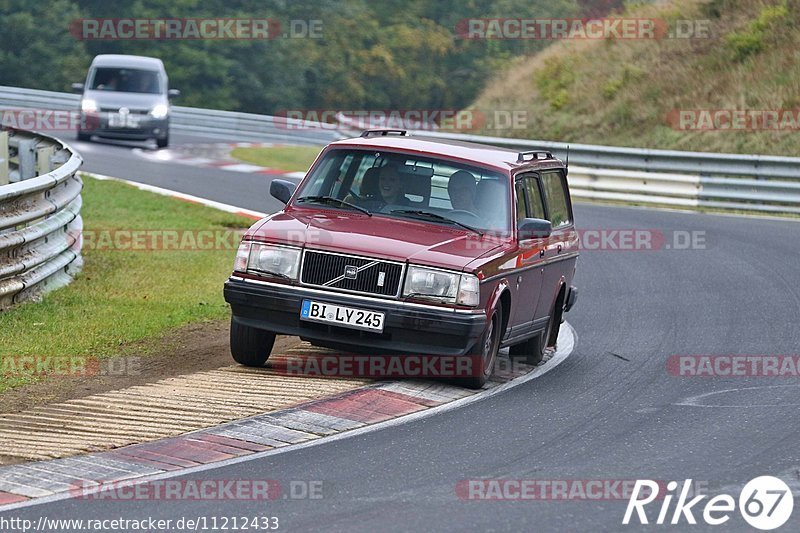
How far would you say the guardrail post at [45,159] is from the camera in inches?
645

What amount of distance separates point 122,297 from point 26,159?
15.7 ft

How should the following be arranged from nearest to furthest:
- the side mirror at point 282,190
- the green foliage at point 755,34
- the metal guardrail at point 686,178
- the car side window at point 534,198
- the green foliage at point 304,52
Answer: the side mirror at point 282,190 → the car side window at point 534,198 → the metal guardrail at point 686,178 → the green foliage at point 755,34 → the green foliage at point 304,52

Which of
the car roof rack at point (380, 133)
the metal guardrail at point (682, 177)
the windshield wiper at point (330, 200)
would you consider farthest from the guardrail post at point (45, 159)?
the metal guardrail at point (682, 177)

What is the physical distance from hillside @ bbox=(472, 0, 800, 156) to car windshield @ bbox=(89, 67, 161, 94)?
350 inches

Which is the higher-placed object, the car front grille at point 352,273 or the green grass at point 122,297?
the car front grille at point 352,273

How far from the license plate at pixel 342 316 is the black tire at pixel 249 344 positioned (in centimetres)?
51

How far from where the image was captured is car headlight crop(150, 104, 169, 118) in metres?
30.8

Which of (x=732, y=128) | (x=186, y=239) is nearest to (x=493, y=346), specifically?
(x=186, y=239)

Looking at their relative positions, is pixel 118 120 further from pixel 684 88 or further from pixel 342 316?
pixel 342 316

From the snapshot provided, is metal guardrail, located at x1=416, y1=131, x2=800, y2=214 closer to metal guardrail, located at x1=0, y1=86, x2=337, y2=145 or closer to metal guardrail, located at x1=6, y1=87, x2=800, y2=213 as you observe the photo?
metal guardrail, located at x1=6, y1=87, x2=800, y2=213

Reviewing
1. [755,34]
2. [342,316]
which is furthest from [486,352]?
[755,34]

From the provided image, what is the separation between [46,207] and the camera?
1259 cm

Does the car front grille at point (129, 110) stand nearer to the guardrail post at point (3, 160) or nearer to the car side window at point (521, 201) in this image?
the guardrail post at point (3, 160)

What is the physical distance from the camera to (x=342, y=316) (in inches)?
361
